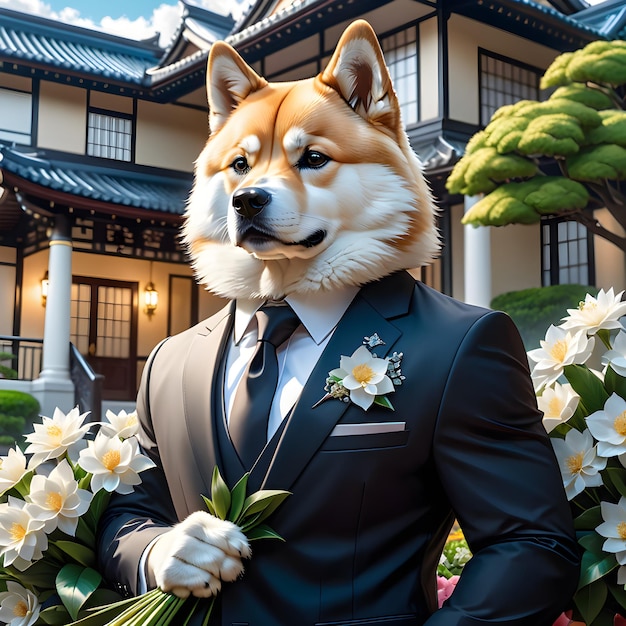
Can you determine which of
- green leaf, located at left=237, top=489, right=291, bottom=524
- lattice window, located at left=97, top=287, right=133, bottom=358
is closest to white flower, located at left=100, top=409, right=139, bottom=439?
green leaf, located at left=237, top=489, right=291, bottom=524

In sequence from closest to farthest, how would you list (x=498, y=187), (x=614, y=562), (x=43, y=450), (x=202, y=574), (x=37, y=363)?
(x=202, y=574) → (x=614, y=562) → (x=43, y=450) → (x=498, y=187) → (x=37, y=363)

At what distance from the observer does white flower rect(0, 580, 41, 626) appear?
1.59 meters

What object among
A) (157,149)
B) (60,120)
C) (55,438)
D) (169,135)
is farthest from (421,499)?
(169,135)

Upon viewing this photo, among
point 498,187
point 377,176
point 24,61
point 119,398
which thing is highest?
point 24,61

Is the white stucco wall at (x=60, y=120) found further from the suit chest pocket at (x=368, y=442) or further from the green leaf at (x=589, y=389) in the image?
the suit chest pocket at (x=368, y=442)

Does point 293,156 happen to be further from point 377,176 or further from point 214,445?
point 214,445

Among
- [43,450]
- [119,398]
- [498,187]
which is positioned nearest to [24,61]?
[119,398]

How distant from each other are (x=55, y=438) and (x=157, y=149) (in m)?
12.9

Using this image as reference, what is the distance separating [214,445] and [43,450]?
0.49 metres

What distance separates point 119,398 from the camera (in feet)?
41.7

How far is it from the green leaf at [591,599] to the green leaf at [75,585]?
0.83m

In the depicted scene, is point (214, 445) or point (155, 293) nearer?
point (214, 445)

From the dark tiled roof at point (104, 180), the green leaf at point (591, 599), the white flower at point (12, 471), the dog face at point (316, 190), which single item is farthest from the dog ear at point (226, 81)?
the dark tiled roof at point (104, 180)

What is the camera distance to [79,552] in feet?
5.14
